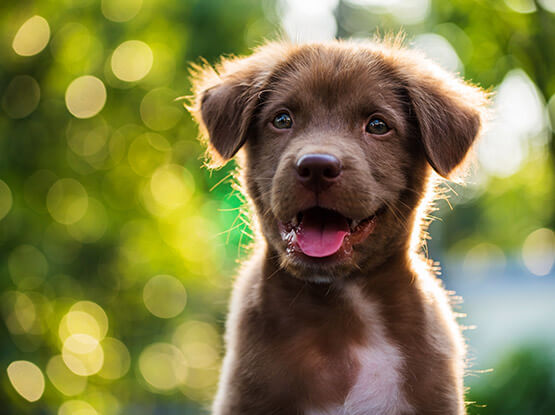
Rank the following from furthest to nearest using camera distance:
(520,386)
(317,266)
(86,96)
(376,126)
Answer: (86,96) < (520,386) < (376,126) < (317,266)

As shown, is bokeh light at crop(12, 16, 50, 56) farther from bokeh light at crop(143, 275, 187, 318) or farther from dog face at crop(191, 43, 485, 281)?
dog face at crop(191, 43, 485, 281)

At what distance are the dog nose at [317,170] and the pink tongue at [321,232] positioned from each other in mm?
268

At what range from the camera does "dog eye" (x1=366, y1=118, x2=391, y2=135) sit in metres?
3.63

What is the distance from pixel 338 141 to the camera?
11.2 ft

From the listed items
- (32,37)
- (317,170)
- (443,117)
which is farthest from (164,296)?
(317,170)

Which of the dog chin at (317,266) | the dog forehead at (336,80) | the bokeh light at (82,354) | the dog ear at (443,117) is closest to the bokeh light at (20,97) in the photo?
the bokeh light at (82,354)

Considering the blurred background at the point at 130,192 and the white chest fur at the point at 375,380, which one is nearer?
the white chest fur at the point at 375,380

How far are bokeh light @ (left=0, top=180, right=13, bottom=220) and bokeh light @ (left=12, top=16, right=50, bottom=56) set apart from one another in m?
2.00

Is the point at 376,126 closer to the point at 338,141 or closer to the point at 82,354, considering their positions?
the point at 338,141

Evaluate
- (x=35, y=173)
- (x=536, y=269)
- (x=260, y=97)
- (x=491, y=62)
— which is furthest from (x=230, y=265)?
(x=536, y=269)

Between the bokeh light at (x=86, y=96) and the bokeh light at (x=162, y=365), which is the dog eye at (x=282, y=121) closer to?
the bokeh light at (x=86, y=96)

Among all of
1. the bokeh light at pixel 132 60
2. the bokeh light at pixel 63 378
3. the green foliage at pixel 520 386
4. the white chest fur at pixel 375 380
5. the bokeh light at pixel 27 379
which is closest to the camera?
the white chest fur at pixel 375 380

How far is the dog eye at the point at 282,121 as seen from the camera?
373cm

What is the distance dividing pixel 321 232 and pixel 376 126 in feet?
2.22
